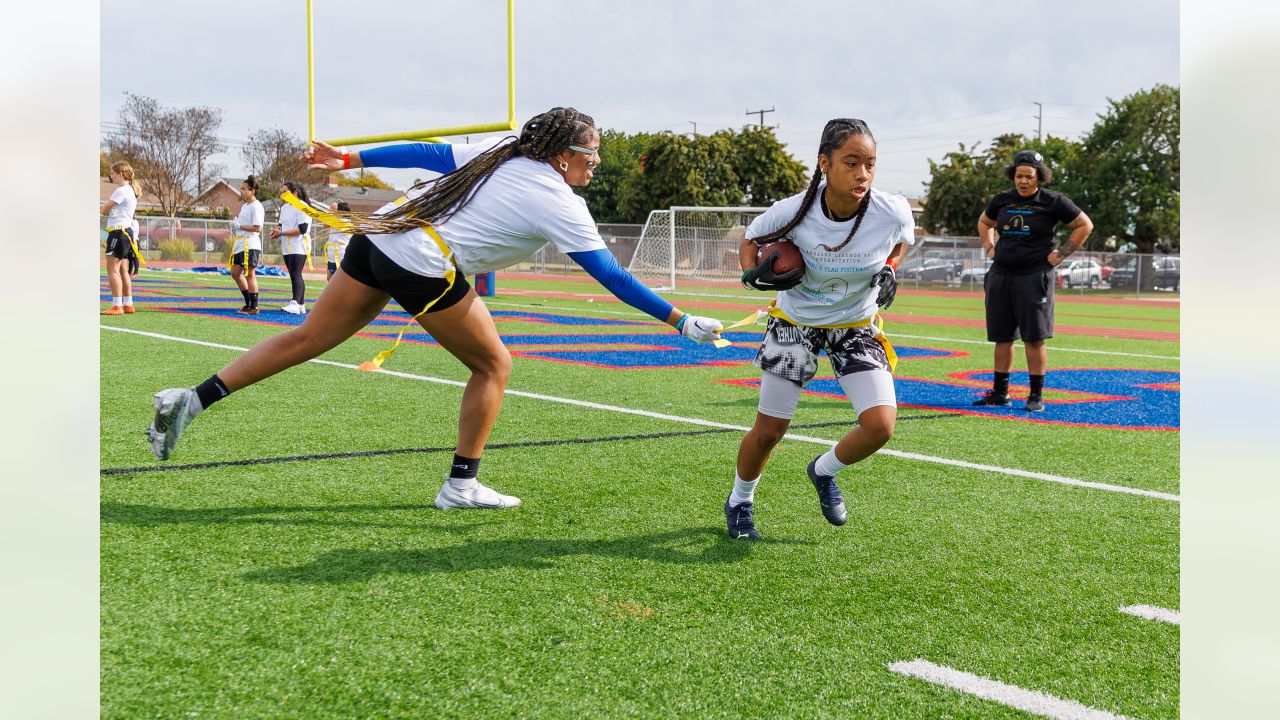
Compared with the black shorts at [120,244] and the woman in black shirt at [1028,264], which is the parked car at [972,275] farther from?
the woman in black shirt at [1028,264]

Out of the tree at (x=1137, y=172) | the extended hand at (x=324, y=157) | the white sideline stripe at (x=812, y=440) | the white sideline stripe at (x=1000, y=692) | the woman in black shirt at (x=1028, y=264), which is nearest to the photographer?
the white sideline stripe at (x=1000, y=692)

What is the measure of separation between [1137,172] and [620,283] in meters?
52.1

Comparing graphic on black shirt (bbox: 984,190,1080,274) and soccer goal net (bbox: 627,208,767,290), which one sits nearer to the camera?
graphic on black shirt (bbox: 984,190,1080,274)

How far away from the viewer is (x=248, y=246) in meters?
16.4

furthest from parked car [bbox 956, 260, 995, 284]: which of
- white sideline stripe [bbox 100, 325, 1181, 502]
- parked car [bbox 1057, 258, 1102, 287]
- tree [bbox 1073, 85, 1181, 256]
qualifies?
white sideline stripe [bbox 100, 325, 1181, 502]

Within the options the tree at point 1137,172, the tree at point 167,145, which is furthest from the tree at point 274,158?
the tree at point 1137,172

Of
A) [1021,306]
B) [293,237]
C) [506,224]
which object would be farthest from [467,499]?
[293,237]

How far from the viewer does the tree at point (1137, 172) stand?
163 feet

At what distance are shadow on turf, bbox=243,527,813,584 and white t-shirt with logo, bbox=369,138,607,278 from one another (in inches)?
44.4

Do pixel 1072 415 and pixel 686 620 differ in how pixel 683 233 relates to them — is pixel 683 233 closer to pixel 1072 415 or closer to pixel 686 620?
pixel 1072 415

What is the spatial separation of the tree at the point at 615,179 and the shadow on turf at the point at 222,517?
175ft

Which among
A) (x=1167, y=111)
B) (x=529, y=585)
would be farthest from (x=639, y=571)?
(x=1167, y=111)

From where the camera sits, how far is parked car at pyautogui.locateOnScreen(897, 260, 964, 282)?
4331cm

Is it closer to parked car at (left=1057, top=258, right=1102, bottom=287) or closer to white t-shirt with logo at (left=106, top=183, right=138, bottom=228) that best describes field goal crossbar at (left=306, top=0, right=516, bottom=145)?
white t-shirt with logo at (left=106, top=183, right=138, bottom=228)
